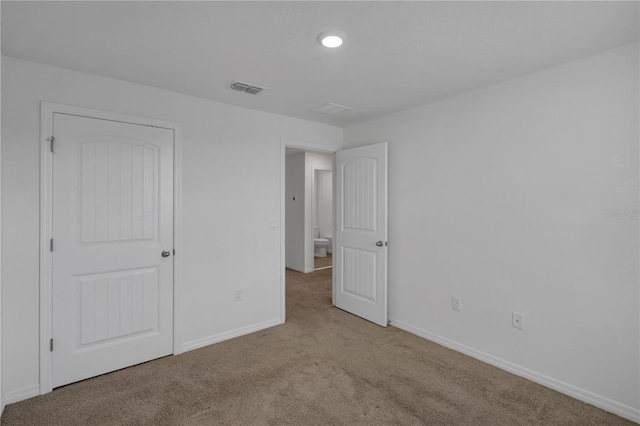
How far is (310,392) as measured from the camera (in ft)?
7.72

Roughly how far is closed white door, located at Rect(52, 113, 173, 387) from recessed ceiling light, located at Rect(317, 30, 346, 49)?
1.64 m

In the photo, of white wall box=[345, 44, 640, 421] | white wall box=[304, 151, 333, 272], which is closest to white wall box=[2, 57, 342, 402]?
white wall box=[345, 44, 640, 421]

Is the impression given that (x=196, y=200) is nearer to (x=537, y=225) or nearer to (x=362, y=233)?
(x=362, y=233)

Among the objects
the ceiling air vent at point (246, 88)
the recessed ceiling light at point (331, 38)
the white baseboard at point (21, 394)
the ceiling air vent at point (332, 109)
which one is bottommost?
the white baseboard at point (21, 394)

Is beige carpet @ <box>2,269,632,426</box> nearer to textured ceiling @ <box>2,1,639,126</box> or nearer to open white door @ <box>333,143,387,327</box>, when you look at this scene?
open white door @ <box>333,143,387,327</box>

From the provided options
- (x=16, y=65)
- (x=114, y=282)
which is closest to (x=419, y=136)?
(x=114, y=282)

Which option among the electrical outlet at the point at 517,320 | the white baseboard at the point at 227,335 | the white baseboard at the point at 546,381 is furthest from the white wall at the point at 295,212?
the electrical outlet at the point at 517,320

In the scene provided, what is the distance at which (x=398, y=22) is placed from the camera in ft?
5.91

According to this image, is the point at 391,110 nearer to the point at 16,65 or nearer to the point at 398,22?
the point at 398,22

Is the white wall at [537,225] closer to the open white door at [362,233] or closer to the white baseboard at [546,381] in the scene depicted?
the white baseboard at [546,381]

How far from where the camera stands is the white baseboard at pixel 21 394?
219 cm

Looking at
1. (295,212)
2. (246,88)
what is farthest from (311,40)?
(295,212)

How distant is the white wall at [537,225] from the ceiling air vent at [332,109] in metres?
0.68

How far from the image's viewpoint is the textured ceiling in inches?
66.4
